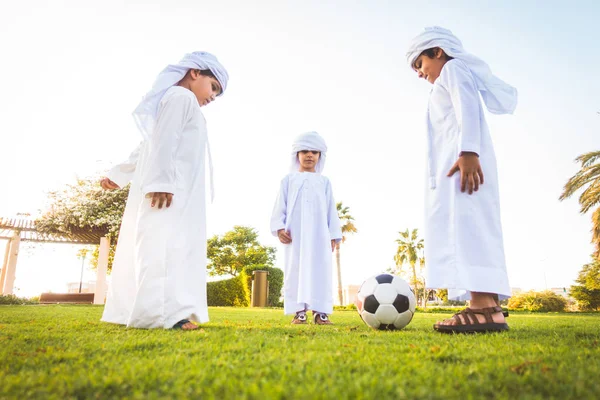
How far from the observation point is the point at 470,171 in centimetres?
307

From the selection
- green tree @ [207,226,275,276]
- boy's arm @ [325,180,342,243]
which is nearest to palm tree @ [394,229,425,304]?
green tree @ [207,226,275,276]

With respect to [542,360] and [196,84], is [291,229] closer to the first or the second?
[196,84]

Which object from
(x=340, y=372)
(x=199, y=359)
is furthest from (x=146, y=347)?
(x=340, y=372)

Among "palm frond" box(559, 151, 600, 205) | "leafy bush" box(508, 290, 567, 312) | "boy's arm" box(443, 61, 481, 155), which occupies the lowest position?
"leafy bush" box(508, 290, 567, 312)

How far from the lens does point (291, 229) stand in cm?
562

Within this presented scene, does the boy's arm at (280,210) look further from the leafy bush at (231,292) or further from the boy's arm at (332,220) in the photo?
the leafy bush at (231,292)

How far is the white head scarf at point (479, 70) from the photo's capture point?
347 cm

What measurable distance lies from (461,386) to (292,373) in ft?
1.96

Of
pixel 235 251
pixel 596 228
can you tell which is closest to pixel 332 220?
pixel 596 228

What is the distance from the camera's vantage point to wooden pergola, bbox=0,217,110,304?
1775cm

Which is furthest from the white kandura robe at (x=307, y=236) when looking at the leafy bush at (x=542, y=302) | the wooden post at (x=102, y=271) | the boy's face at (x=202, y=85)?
the leafy bush at (x=542, y=302)

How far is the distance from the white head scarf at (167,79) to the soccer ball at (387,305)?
2.68m

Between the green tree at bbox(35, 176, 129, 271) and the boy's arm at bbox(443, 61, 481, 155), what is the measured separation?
1645cm

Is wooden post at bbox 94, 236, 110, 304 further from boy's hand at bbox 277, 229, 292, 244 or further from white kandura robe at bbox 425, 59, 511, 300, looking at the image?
white kandura robe at bbox 425, 59, 511, 300
